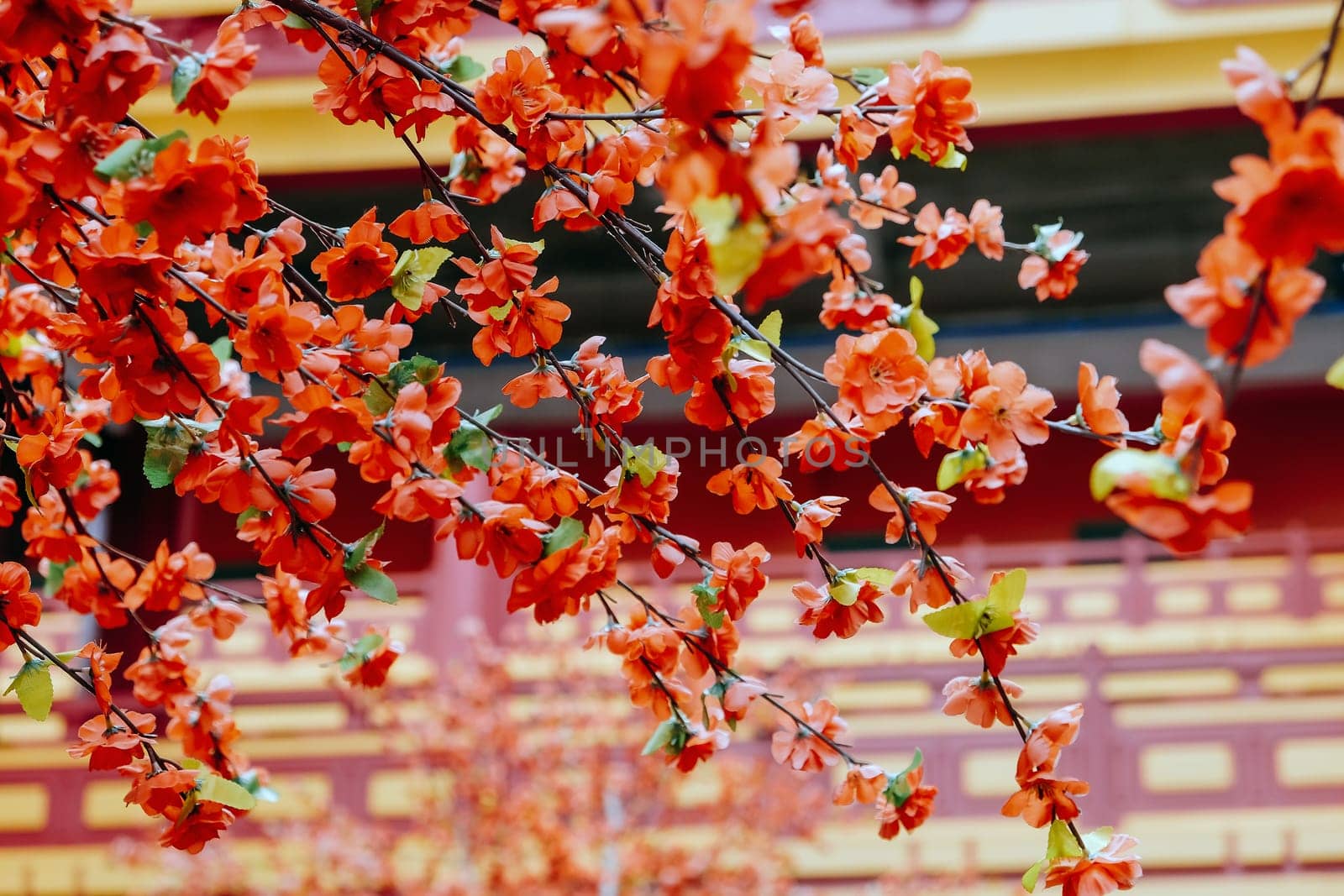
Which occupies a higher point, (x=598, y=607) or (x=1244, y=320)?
(x=598, y=607)

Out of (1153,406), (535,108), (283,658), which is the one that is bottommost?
(535,108)

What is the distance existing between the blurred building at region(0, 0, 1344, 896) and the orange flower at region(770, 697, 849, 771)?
250cm

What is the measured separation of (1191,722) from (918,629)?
833mm

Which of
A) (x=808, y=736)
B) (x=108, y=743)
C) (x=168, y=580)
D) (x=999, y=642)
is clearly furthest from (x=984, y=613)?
(x=168, y=580)

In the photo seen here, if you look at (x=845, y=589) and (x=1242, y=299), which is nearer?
(x=1242, y=299)

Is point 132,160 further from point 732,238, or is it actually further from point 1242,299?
point 1242,299

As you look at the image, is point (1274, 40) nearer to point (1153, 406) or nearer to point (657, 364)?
point (1153, 406)

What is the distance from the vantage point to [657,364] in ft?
2.52

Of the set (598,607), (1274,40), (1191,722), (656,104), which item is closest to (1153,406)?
(1191,722)

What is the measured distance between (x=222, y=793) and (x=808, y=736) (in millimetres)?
410

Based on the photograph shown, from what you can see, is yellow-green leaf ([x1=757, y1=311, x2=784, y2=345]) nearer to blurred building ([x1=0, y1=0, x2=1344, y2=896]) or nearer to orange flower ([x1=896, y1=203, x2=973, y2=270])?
orange flower ([x1=896, y1=203, x2=973, y2=270])

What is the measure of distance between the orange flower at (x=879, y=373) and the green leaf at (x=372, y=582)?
0.29 metres

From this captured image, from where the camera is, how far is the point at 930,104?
80cm

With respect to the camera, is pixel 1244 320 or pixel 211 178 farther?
pixel 211 178
